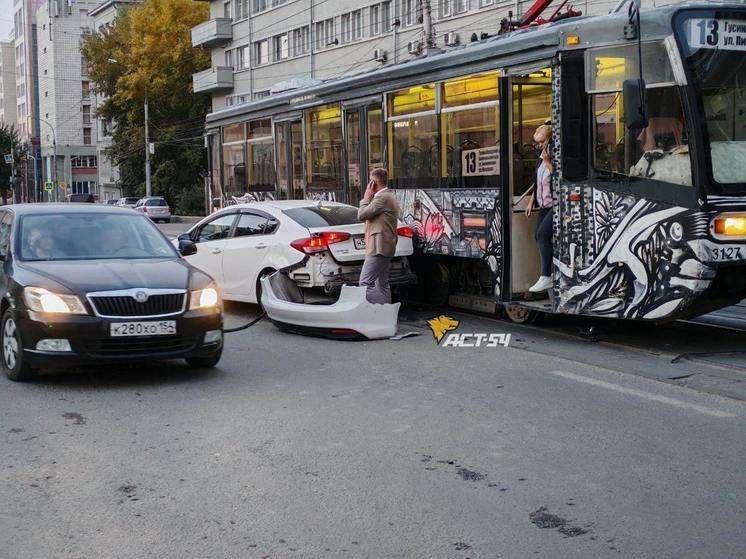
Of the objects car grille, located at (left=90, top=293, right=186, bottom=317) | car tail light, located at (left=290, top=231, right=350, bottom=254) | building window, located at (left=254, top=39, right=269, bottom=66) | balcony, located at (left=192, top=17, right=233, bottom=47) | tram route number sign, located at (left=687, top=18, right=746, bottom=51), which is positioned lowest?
car grille, located at (left=90, top=293, right=186, bottom=317)

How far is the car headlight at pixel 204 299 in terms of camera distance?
341 inches

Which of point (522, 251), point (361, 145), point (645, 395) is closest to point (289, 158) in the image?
point (361, 145)

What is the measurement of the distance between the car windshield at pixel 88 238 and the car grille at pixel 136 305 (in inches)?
41.2

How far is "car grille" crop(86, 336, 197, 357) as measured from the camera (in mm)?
8156

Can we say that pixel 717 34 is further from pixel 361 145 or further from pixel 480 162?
pixel 361 145

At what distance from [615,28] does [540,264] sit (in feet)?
8.99

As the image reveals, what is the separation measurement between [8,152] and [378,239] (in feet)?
354

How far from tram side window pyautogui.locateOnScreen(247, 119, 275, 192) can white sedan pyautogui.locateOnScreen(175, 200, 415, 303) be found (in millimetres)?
3704

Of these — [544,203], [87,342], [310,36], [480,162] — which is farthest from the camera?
[310,36]

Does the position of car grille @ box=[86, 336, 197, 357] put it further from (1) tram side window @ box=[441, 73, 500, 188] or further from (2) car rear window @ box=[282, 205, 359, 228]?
(1) tram side window @ box=[441, 73, 500, 188]

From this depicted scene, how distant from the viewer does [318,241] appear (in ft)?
39.3

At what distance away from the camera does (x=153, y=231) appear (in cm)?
997

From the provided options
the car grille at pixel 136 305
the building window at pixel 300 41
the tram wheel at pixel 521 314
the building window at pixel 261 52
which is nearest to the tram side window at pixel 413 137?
the tram wheel at pixel 521 314

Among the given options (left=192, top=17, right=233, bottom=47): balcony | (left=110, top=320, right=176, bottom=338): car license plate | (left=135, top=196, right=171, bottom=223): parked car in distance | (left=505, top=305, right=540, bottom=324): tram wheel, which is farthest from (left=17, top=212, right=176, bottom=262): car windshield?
(left=192, top=17, right=233, bottom=47): balcony
